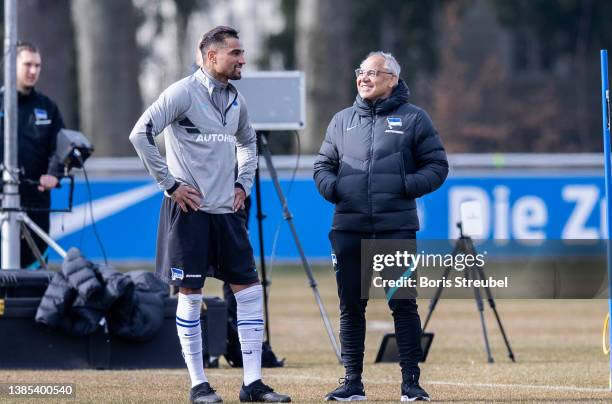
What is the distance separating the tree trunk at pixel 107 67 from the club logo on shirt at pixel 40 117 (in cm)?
1361

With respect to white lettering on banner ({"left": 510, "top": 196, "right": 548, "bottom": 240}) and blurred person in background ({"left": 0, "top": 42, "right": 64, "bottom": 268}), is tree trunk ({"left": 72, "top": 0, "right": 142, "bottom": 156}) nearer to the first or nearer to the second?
white lettering on banner ({"left": 510, "top": 196, "right": 548, "bottom": 240})

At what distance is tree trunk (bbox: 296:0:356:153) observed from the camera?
25.4m

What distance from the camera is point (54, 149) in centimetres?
1225

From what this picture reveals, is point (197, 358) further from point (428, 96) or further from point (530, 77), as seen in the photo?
point (530, 77)

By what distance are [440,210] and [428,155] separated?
10285 mm

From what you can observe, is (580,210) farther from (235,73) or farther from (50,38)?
(50,38)

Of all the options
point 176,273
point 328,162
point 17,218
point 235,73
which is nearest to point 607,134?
point 328,162

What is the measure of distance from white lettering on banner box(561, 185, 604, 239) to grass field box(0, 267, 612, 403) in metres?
1.16

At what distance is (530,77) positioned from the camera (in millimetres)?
49531

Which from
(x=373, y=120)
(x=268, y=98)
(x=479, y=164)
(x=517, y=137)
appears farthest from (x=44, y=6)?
(x=517, y=137)

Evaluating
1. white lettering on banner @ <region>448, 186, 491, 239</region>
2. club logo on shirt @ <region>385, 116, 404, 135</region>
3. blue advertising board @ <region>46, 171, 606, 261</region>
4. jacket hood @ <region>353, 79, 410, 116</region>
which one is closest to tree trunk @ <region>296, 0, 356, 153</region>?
blue advertising board @ <region>46, 171, 606, 261</region>

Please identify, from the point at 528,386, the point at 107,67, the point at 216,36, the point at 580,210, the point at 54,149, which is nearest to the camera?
the point at 216,36

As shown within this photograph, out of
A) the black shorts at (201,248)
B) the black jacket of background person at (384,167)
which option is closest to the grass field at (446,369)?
the black shorts at (201,248)

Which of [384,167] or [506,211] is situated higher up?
[384,167]
